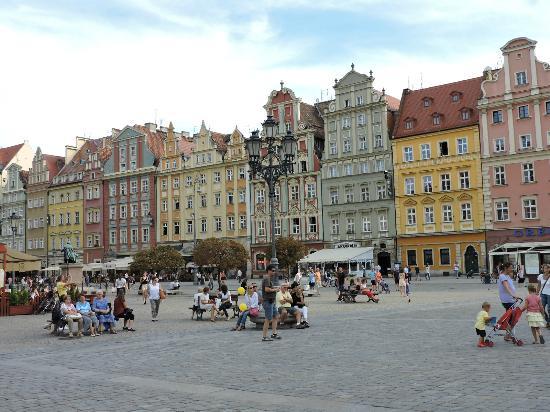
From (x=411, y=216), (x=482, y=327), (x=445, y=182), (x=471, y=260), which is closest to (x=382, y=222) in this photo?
(x=411, y=216)

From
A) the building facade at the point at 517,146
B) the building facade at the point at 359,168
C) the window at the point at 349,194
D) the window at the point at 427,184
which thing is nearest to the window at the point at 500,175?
the building facade at the point at 517,146

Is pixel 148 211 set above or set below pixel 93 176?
below

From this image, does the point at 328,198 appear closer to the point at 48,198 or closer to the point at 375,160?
the point at 375,160

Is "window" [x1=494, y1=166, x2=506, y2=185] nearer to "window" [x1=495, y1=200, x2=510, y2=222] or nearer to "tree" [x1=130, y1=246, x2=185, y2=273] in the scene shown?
"window" [x1=495, y1=200, x2=510, y2=222]

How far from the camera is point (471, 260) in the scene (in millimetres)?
52188

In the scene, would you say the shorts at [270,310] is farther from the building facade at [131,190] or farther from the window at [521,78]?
the building facade at [131,190]

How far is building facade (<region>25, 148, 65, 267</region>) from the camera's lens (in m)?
81.9

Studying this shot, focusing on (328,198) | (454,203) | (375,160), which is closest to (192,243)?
(328,198)

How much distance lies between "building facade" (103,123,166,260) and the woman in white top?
171ft

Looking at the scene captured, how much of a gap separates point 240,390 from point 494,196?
45953 mm

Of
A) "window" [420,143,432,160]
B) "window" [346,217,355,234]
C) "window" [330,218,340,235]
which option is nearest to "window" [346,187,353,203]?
"window" [346,217,355,234]

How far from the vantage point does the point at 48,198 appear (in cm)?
8188

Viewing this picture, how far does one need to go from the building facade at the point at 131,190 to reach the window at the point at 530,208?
37268mm

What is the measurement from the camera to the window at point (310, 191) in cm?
6072
